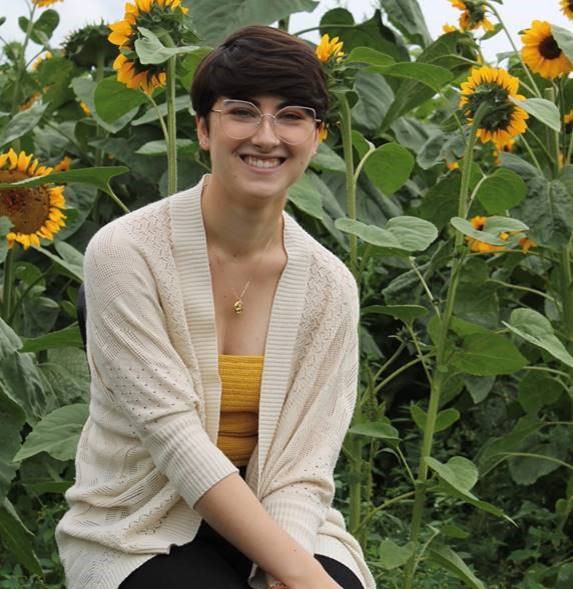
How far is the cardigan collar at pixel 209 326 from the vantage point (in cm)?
217

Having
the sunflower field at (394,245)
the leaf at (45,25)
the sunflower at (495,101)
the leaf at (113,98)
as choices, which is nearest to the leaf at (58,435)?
the sunflower field at (394,245)

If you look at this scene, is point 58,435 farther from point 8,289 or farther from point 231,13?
point 231,13

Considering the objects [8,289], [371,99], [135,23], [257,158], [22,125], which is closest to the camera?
[257,158]

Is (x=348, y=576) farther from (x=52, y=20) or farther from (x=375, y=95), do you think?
(x=52, y=20)

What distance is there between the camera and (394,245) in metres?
2.51

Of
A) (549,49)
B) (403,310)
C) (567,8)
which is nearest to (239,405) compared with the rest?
(403,310)

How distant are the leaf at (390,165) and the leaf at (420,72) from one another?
0.44 feet

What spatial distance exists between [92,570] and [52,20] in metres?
2.30

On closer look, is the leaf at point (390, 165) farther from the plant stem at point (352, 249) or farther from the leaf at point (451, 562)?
the leaf at point (451, 562)

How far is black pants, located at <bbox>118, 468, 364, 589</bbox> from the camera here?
201cm

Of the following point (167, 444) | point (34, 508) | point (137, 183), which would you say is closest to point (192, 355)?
point (167, 444)

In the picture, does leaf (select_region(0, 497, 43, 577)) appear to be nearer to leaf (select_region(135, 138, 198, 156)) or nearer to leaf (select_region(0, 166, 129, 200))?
leaf (select_region(0, 166, 129, 200))

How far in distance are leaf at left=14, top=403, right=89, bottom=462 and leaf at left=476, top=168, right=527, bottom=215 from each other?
87 cm

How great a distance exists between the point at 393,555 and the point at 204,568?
2.40ft
